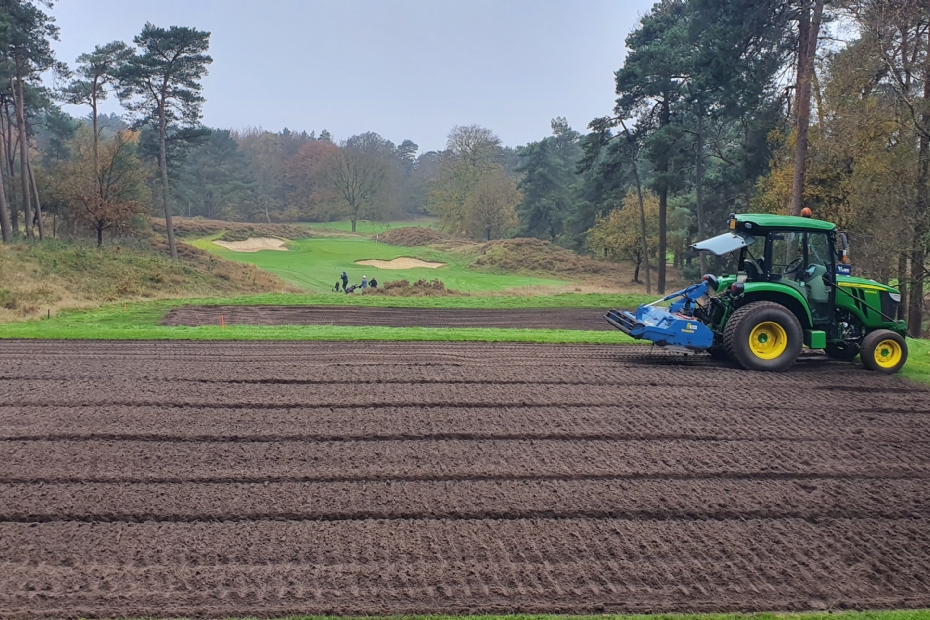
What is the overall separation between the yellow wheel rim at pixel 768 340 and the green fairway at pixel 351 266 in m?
25.2

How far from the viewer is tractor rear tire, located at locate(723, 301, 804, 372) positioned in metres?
10.6

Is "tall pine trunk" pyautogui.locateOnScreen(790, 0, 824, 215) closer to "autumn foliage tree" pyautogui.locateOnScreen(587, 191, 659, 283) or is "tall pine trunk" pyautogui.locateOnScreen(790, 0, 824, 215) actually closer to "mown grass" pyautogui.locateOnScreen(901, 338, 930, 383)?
"mown grass" pyautogui.locateOnScreen(901, 338, 930, 383)

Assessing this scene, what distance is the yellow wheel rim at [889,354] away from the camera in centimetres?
1099

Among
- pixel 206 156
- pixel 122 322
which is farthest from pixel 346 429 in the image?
pixel 206 156

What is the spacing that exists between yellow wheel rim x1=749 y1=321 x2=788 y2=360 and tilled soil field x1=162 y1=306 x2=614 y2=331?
449 inches

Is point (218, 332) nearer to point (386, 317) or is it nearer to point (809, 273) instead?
point (386, 317)

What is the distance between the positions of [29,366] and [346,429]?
575cm

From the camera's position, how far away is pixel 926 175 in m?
20.1

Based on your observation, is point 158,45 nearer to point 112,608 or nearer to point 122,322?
point 122,322

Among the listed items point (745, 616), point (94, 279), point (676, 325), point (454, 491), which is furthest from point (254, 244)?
point (745, 616)

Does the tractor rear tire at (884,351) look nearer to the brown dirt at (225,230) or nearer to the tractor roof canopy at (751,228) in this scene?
the tractor roof canopy at (751,228)

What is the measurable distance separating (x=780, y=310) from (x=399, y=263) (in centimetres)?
4084

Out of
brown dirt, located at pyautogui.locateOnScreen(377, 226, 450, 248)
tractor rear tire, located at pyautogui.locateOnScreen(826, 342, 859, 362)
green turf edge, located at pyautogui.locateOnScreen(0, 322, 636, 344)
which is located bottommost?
green turf edge, located at pyautogui.locateOnScreen(0, 322, 636, 344)

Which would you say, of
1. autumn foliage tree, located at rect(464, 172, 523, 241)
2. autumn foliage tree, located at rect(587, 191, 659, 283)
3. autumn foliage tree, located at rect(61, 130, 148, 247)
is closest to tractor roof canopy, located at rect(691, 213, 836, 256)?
autumn foliage tree, located at rect(61, 130, 148, 247)
